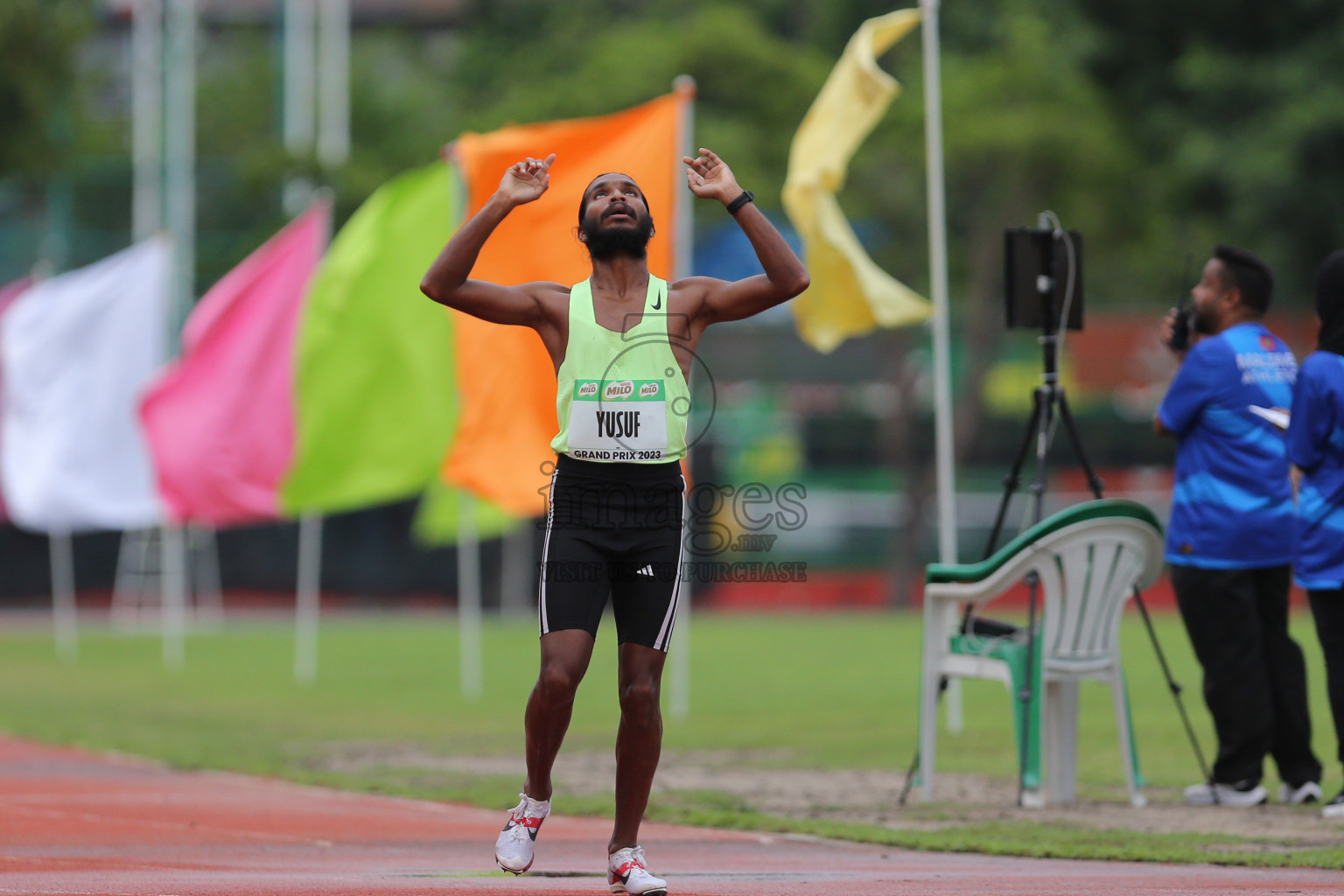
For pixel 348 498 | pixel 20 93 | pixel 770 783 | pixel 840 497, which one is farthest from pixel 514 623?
pixel 770 783

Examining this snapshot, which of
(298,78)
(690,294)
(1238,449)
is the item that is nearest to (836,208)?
(1238,449)

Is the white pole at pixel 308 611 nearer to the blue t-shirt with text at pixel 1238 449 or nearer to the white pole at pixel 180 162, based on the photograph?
the blue t-shirt with text at pixel 1238 449

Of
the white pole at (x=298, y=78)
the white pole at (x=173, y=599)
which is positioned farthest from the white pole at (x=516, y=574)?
the white pole at (x=298, y=78)

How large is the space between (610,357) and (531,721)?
1192mm

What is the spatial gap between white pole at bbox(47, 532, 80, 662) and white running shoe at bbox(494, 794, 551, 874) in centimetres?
1559

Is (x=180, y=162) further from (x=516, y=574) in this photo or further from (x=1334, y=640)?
(x=1334, y=640)

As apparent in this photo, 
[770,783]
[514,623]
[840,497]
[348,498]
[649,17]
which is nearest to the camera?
[770,783]

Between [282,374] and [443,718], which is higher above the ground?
[282,374]

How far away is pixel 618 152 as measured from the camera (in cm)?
1313

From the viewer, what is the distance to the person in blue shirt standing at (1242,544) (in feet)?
28.4

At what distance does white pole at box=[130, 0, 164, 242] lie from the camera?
33125 millimetres

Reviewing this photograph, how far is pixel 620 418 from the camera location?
19.8ft

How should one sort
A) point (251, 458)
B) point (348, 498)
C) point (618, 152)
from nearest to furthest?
1. point (618, 152)
2. point (348, 498)
3. point (251, 458)

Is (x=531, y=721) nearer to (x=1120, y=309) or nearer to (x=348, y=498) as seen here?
(x=348, y=498)
